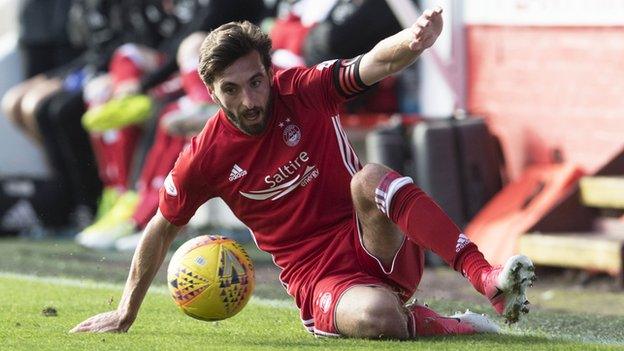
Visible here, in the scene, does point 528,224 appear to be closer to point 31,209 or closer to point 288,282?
point 288,282

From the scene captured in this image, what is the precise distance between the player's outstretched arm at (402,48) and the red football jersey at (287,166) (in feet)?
0.69

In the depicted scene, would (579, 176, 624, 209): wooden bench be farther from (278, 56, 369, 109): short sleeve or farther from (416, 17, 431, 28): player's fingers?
(416, 17, 431, 28): player's fingers

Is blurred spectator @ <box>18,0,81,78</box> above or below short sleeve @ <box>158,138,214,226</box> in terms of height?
below

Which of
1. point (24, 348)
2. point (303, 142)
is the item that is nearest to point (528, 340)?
point (303, 142)

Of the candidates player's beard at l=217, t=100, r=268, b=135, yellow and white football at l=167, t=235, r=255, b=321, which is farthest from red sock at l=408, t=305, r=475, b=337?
player's beard at l=217, t=100, r=268, b=135

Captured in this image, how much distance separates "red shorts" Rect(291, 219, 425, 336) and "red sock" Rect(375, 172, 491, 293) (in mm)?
346

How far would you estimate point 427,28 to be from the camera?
590cm

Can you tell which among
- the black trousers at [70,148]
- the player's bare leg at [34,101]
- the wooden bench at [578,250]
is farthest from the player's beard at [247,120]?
the player's bare leg at [34,101]

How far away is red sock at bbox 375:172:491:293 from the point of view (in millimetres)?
6082

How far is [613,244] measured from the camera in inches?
385

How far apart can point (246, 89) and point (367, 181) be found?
62 cm

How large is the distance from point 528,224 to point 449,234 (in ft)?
14.9

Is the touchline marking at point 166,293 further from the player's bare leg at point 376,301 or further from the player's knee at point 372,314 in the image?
the player's knee at point 372,314

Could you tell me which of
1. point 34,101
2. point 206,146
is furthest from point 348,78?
point 34,101
